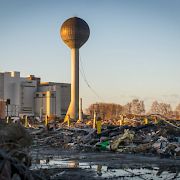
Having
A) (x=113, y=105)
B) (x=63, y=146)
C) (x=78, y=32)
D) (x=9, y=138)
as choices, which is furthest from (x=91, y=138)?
(x=113, y=105)

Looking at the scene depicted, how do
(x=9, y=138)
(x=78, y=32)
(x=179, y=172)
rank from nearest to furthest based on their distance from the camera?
(x=9, y=138) → (x=179, y=172) → (x=78, y=32)

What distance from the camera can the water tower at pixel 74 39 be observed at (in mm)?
101562

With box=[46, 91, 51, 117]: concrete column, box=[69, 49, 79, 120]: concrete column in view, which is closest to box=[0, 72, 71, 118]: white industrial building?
box=[46, 91, 51, 117]: concrete column

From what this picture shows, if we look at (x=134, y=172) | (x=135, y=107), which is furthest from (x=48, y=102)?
(x=134, y=172)

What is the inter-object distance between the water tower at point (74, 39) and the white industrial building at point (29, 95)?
5.73m

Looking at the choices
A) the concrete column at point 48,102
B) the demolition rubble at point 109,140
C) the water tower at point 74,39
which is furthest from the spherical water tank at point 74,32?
the demolition rubble at point 109,140

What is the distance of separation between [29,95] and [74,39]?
21.9 meters

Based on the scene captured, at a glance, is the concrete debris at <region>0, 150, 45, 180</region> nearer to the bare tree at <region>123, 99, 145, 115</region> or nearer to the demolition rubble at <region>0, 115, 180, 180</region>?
the demolition rubble at <region>0, 115, 180, 180</region>

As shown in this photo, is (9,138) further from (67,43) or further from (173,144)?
(67,43)

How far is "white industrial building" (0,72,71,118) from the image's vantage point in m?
108

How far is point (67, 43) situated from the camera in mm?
105625

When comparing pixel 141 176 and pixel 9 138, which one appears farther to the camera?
pixel 141 176

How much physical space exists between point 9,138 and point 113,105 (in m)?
111

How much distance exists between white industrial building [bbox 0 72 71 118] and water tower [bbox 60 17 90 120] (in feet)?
18.8
